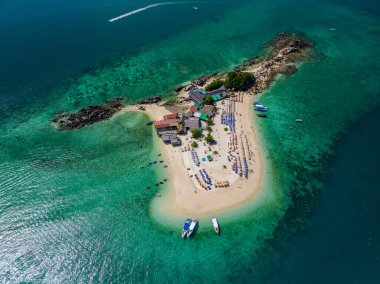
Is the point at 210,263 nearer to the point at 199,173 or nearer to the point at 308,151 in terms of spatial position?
the point at 199,173

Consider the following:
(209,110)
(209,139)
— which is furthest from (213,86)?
(209,139)

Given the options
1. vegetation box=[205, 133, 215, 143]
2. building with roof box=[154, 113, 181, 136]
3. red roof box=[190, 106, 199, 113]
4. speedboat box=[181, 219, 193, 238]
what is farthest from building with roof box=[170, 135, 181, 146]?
speedboat box=[181, 219, 193, 238]

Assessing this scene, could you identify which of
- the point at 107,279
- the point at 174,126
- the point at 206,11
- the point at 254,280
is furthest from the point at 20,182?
the point at 206,11

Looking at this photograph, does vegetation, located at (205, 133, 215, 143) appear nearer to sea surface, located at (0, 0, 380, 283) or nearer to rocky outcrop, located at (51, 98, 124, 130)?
sea surface, located at (0, 0, 380, 283)

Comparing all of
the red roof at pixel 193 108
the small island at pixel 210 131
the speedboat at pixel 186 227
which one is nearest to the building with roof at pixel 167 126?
the small island at pixel 210 131

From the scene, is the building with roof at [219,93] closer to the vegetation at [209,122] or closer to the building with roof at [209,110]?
the building with roof at [209,110]

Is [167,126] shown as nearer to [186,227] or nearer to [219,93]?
[219,93]
